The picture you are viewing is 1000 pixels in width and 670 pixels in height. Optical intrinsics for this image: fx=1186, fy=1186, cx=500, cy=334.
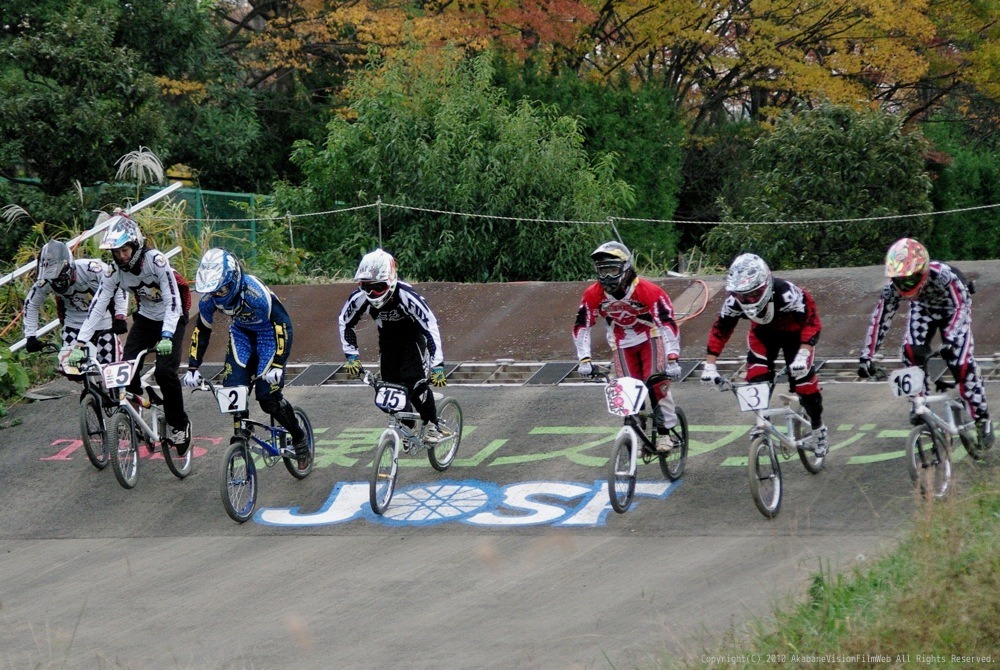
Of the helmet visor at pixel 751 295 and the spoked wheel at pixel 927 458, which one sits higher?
the helmet visor at pixel 751 295

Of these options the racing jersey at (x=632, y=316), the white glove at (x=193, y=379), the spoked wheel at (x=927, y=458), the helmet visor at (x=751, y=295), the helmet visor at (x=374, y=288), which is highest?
the helmet visor at (x=751, y=295)

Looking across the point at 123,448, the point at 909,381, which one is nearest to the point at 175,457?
the point at 123,448

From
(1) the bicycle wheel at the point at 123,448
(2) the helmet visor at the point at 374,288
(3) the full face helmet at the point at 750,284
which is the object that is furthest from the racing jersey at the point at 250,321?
(3) the full face helmet at the point at 750,284

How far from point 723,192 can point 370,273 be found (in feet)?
76.0

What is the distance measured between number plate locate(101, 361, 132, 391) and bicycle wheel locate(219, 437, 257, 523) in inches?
59.5

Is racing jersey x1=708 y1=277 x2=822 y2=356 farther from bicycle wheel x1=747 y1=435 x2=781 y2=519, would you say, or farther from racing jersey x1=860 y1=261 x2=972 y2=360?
bicycle wheel x1=747 y1=435 x2=781 y2=519

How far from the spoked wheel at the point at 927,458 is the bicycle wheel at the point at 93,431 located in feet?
23.6

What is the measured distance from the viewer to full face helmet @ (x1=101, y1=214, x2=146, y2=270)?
10852mm

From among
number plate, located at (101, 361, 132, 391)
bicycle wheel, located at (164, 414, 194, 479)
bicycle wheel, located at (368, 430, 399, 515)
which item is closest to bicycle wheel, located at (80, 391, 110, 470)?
number plate, located at (101, 361, 132, 391)

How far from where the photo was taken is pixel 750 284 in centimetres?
934

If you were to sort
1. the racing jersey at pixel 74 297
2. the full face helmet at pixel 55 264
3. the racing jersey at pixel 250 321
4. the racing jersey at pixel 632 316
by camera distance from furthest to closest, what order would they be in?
the racing jersey at pixel 74 297
the full face helmet at pixel 55 264
the racing jersey at pixel 250 321
the racing jersey at pixel 632 316

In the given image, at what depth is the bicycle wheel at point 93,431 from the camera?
11.1 metres

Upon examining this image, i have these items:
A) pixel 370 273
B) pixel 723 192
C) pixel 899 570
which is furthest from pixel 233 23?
pixel 899 570

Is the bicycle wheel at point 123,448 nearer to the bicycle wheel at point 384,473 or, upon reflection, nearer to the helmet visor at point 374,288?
the bicycle wheel at point 384,473
